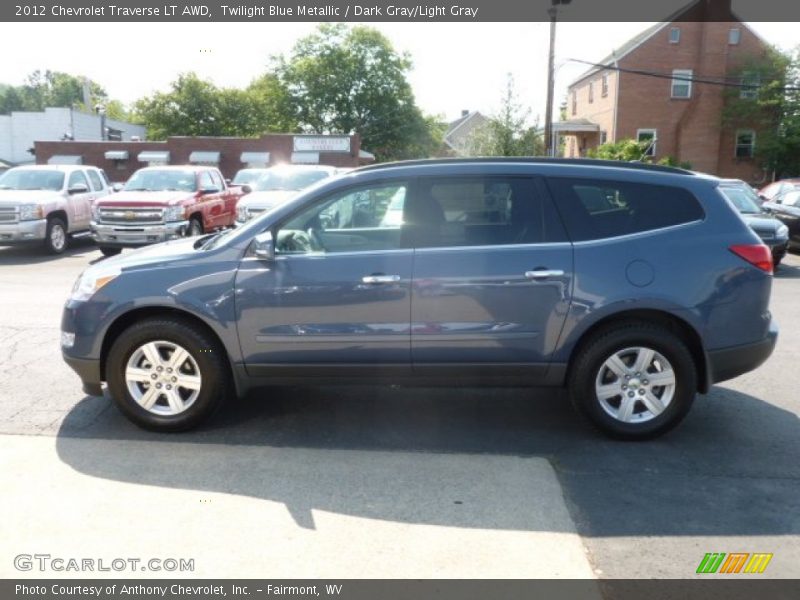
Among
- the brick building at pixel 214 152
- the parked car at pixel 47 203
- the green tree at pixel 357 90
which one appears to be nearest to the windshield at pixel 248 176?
the parked car at pixel 47 203

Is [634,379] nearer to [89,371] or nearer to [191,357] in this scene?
[191,357]

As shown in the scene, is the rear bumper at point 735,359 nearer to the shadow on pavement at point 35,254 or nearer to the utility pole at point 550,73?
the shadow on pavement at point 35,254

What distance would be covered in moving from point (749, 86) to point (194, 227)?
30685 millimetres

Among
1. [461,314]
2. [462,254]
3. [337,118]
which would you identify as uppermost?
[337,118]

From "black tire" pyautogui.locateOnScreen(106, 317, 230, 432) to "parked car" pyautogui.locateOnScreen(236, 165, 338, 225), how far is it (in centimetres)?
912

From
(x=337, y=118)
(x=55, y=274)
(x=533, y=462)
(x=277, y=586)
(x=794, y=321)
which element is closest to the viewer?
(x=277, y=586)

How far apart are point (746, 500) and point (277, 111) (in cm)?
6099

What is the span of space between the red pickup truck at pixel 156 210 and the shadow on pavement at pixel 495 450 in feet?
27.7

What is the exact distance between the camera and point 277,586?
119 inches

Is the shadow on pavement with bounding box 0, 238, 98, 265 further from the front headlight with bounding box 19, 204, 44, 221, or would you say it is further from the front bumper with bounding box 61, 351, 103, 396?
the front bumper with bounding box 61, 351, 103, 396

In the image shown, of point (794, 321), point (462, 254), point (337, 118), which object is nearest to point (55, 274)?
point (462, 254)

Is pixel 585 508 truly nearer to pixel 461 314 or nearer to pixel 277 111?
pixel 461 314

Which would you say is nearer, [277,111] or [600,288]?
[600,288]

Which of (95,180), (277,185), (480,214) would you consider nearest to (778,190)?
(277,185)
